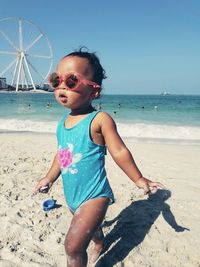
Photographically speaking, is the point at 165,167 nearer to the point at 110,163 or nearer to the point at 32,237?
the point at 110,163

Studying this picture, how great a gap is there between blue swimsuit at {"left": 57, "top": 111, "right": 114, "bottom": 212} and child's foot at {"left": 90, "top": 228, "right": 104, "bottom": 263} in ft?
1.83

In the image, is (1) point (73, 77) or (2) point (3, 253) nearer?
(1) point (73, 77)

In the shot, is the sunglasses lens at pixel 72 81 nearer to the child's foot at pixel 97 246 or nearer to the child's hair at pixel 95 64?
the child's hair at pixel 95 64

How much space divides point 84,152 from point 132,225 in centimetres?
142

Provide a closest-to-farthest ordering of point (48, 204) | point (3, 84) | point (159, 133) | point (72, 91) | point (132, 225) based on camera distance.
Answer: point (72, 91), point (132, 225), point (48, 204), point (159, 133), point (3, 84)

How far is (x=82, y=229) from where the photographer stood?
2162 mm

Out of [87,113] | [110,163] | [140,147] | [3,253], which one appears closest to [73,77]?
[87,113]

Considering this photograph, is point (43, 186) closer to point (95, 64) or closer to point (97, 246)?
point (97, 246)

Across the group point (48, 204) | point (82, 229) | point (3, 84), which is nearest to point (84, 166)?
point (82, 229)

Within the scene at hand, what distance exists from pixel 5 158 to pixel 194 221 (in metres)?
3.77

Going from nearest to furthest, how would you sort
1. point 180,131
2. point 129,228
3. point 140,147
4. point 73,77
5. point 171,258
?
point 73,77
point 171,258
point 129,228
point 140,147
point 180,131

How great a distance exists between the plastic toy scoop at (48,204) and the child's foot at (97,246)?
3.30 feet

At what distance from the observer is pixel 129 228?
3.33 metres

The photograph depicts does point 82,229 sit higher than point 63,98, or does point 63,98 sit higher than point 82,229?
point 63,98
